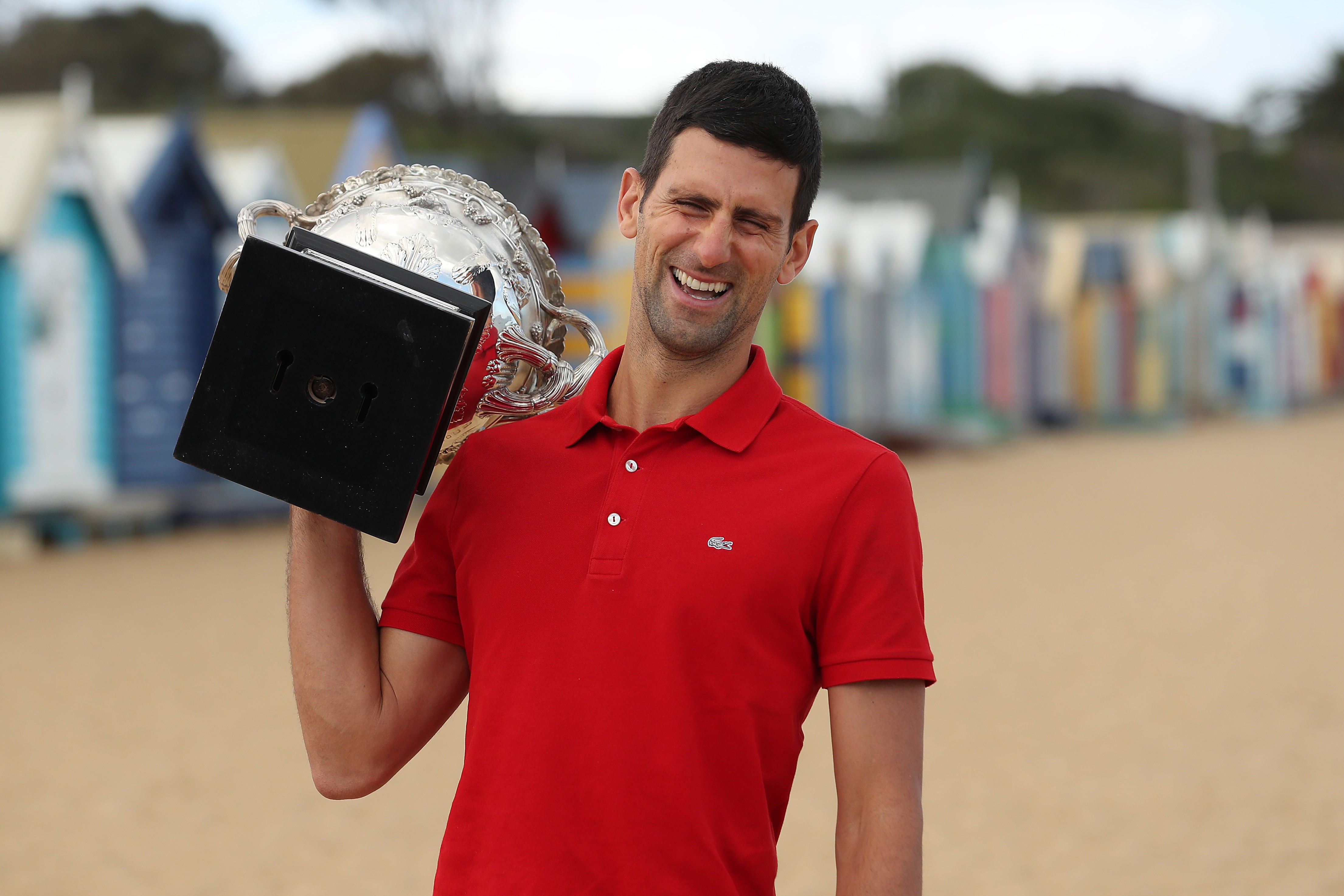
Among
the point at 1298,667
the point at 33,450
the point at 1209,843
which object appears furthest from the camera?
the point at 33,450

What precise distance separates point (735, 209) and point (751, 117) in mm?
110

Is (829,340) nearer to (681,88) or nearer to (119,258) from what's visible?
(119,258)

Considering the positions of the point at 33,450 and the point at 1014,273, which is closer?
the point at 33,450

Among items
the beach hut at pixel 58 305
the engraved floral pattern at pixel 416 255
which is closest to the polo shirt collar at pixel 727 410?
the engraved floral pattern at pixel 416 255

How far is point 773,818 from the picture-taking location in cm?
185

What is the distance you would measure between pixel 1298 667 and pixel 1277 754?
1.88 meters

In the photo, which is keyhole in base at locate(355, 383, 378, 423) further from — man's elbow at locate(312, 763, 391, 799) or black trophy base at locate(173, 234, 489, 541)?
man's elbow at locate(312, 763, 391, 799)

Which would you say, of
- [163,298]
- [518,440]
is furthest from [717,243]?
[163,298]

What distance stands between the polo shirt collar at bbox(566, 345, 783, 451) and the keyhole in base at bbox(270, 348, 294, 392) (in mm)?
359

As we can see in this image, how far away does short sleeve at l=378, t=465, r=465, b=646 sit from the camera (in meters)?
1.95

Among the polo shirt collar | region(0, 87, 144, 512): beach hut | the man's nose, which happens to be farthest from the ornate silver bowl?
region(0, 87, 144, 512): beach hut

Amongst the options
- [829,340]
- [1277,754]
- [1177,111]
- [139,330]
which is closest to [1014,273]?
[829,340]

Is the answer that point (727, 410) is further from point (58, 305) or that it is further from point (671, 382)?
point (58, 305)

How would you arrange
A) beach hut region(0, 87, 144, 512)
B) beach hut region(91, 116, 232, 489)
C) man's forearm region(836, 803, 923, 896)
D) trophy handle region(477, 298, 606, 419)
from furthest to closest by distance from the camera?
1. beach hut region(91, 116, 232, 489)
2. beach hut region(0, 87, 144, 512)
3. trophy handle region(477, 298, 606, 419)
4. man's forearm region(836, 803, 923, 896)
